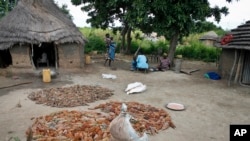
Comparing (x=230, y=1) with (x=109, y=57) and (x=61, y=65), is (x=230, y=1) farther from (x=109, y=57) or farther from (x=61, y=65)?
(x=61, y=65)

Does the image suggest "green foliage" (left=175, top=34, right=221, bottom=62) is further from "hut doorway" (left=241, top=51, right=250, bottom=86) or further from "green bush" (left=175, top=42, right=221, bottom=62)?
"hut doorway" (left=241, top=51, right=250, bottom=86)

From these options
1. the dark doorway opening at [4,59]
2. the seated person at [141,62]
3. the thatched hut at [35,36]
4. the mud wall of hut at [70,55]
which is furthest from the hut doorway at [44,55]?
the seated person at [141,62]

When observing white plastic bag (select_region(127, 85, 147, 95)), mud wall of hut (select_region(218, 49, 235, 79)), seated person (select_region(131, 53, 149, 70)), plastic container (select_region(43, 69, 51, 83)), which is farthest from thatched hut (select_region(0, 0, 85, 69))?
mud wall of hut (select_region(218, 49, 235, 79))

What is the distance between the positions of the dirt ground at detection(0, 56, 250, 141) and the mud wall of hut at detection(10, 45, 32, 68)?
29 centimetres

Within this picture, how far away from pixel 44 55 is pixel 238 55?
36.0ft

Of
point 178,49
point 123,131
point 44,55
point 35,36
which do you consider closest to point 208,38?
point 178,49

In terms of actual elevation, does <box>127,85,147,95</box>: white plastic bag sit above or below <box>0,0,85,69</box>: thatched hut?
below

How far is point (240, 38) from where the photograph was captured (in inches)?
520

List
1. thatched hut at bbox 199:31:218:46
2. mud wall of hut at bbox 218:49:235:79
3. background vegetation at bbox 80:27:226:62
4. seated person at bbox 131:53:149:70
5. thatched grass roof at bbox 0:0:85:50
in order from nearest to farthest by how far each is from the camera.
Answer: thatched grass roof at bbox 0:0:85:50 → mud wall of hut at bbox 218:49:235:79 → seated person at bbox 131:53:149:70 → background vegetation at bbox 80:27:226:62 → thatched hut at bbox 199:31:218:46

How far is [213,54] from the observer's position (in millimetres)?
22031

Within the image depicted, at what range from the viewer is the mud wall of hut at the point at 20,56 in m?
14.1

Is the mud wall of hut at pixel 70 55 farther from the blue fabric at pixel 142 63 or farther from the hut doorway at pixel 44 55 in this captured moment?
the blue fabric at pixel 142 63

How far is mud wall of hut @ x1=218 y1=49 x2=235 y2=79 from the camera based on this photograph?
1412 centimetres

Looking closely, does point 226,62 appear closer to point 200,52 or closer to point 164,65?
point 164,65
